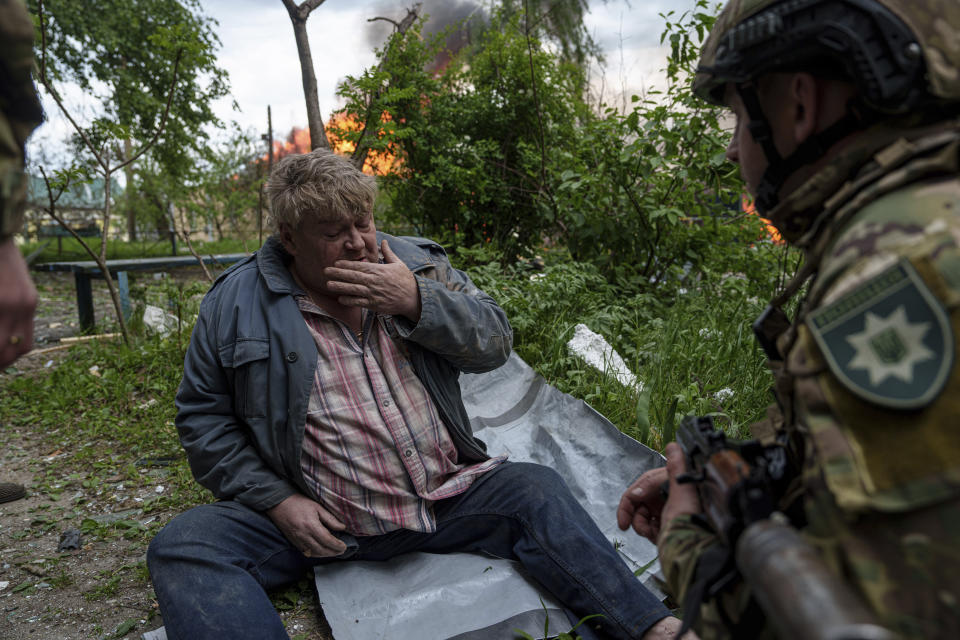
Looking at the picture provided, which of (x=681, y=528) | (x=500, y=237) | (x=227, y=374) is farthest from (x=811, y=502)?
(x=500, y=237)

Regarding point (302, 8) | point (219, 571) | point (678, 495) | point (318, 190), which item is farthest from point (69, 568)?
point (302, 8)

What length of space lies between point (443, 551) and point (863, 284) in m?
2.13

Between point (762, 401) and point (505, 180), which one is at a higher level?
point (505, 180)

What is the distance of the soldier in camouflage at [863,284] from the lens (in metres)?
0.84

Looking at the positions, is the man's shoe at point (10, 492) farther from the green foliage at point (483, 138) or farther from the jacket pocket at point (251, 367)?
the green foliage at point (483, 138)

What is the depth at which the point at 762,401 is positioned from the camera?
11.6 ft

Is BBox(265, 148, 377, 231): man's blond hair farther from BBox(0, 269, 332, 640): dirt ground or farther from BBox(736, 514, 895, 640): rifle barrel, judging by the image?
BBox(736, 514, 895, 640): rifle barrel

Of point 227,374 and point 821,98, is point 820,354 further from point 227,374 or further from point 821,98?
point 227,374

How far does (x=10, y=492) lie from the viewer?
3.44 m

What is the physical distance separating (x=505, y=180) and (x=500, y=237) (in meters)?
0.59

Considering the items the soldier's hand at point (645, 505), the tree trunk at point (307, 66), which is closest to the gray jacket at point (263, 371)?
the soldier's hand at point (645, 505)

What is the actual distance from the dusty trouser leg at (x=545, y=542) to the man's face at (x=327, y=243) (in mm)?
1013

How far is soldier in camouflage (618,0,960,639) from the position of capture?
84cm

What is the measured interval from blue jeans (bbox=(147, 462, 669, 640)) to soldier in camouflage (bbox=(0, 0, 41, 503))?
1179mm
